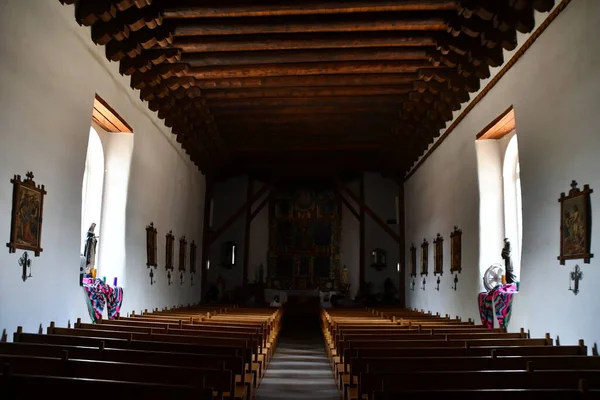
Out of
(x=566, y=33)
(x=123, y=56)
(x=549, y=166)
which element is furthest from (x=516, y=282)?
(x=123, y=56)

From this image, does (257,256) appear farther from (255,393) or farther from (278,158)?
(255,393)

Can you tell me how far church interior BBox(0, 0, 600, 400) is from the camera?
4.99m

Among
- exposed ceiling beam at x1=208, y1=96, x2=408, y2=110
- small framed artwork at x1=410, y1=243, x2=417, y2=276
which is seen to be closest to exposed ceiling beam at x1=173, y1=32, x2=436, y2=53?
exposed ceiling beam at x1=208, y1=96, x2=408, y2=110

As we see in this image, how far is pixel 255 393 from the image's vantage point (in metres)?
7.35

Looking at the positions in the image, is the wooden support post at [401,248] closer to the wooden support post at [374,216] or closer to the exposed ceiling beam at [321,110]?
the wooden support post at [374,216]

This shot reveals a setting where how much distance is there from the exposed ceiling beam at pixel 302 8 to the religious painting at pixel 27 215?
3180 millimetres

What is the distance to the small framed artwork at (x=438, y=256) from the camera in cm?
1251

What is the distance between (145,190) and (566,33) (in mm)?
8210

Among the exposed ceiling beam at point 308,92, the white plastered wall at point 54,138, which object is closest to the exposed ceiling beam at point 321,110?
the exposed ceiling beam at point 308,92

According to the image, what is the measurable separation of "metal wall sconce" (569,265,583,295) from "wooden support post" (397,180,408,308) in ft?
36.9

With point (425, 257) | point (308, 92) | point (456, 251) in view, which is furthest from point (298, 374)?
point (425, 257)

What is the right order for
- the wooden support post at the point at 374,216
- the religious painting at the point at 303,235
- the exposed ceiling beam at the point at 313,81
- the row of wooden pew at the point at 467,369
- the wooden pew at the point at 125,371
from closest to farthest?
1. the row of wooden pew at the point at 467,369
2. the wooden pew at the point at 125,371
3. the exposed ceiling beam at the point at 313,81
4. the wooden support post at the point at 374,216
5. the religious painting at the point at 303,235

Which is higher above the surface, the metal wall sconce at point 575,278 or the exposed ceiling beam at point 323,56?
the exposed ceiling beam at point 323,56

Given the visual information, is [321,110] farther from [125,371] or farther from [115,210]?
[125,371]
